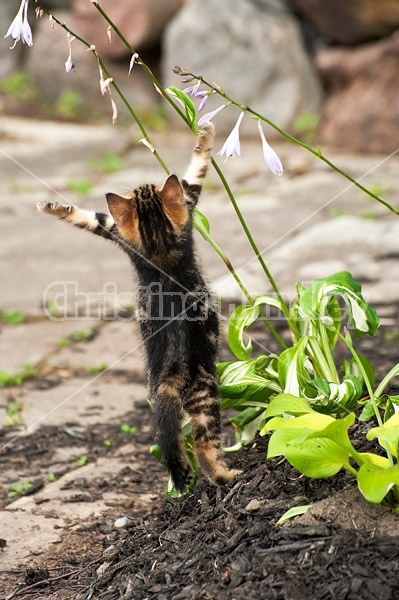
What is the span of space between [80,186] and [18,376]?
400cm

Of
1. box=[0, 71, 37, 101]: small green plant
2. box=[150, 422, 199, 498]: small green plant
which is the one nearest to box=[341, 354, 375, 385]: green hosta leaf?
box=[150, 422, 199, 498]: small green plant

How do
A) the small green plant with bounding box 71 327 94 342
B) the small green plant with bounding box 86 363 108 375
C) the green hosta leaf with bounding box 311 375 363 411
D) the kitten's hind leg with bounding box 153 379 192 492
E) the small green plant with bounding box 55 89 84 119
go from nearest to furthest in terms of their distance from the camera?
the green hosta leaf with bounding box 311 375 363 411 → the kitten's hind leg with bounding box 153 379 192 492 → the small green plant with bounding box 86 363 108 375 → the small green plant with bounding box 71 327 94 342 → the small green plant with bounding box 55 89 84 119

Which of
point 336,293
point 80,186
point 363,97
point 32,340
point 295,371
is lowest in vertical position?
point 295,371

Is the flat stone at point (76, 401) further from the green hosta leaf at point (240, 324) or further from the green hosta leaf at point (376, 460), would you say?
the green hosta leaf at point (376, 460)

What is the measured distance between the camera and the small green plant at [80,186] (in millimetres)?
9055

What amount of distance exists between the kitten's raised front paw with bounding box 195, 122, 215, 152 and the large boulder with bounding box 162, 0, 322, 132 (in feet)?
22.4

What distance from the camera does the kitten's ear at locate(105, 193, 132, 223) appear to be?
3.56 metres

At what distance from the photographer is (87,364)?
568cm

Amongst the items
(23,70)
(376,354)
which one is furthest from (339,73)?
(376,354)

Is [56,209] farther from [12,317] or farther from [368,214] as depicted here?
[368,214]

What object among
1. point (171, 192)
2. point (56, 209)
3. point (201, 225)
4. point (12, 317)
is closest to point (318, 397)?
point (201, 225)

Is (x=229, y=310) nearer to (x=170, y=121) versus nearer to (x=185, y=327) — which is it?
(x=185, y=327)

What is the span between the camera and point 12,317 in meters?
6.51

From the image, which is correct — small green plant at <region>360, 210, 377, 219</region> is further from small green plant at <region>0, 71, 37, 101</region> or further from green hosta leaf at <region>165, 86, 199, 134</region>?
small green plant at <region>0, 71, 37, 101</region>
